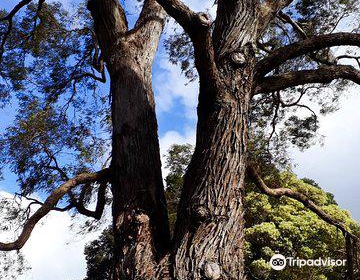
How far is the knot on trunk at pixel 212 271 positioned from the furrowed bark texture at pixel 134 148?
34 cm

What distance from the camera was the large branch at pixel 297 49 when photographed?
2.90 meters

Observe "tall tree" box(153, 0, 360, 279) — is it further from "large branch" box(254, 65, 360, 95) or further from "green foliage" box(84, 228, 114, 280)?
"green foliage" box(84, 228, 114, 280)

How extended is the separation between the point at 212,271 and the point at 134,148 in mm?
1151

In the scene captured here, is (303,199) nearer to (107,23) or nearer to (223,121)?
(223,121)

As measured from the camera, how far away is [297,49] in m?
2.93

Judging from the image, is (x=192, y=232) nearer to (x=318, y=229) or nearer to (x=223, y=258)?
(x=223, y=258)

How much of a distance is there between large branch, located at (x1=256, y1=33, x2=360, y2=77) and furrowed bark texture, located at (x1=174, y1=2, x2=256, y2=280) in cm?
13

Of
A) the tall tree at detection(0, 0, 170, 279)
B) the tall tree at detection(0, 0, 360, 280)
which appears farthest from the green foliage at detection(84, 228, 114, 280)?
the tall tree at detection(0, 0, 360, 280)

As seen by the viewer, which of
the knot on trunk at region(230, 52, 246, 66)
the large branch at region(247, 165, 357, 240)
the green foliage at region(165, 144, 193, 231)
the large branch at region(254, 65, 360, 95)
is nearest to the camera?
the knot on trunk at region(230, 52, 246, 66)

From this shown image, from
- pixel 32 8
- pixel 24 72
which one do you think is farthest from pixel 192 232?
pixel 32 8

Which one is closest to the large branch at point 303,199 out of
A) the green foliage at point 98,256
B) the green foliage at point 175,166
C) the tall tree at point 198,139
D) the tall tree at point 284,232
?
the tall tree at point 198,139

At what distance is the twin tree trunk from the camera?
233cm

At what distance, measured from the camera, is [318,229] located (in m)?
12.4

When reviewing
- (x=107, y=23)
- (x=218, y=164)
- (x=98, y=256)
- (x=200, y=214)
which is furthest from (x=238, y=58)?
(x=98, y=256)
